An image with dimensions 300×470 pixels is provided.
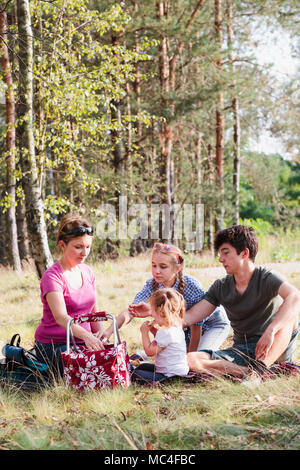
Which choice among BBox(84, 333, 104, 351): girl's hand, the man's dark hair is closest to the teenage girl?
BBox(84, 333, 104, 351): girl's hand

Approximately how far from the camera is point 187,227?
1856 centimetres

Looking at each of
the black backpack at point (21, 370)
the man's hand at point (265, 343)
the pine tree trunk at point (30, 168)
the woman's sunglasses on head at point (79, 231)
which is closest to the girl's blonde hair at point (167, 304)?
the man's hand at point (265, 343)

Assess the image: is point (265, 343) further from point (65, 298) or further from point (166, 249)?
point (65, 298)

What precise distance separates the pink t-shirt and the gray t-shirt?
111 cm

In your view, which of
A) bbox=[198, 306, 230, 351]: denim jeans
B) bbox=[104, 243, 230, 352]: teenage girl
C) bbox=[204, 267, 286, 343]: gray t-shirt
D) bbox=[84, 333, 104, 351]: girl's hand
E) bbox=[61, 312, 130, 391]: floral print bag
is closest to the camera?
bbox=[61, 312, 130, 391]: floral print bag

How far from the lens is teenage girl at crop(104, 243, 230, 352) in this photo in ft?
13.4

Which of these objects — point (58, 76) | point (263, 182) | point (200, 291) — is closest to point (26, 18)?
point (58, 76)

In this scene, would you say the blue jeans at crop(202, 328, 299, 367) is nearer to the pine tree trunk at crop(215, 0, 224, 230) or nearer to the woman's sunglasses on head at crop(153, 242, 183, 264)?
the woman's sunglasses on head at crop(153, 242, 183, 264)

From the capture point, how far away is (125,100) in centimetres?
1527

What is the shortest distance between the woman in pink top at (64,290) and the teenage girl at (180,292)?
1.16 feet

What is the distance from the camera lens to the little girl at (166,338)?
12.2 ft

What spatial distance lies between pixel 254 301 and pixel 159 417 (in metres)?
1.25

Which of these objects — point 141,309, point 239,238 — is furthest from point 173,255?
point 239,238

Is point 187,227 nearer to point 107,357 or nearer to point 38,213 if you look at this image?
point 38,213
